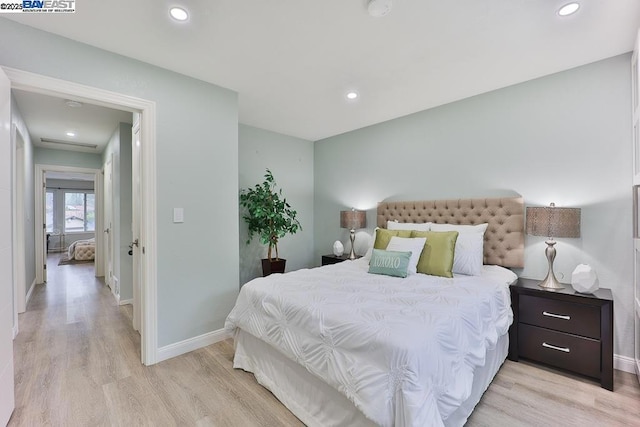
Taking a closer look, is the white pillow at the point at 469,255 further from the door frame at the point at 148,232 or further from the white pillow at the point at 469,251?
the door frame at the point at 148,232

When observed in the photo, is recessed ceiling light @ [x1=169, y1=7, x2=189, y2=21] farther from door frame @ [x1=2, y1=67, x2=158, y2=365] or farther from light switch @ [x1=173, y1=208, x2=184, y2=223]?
light switch @ [x1=173, y1=208, x2=184, y2=223]

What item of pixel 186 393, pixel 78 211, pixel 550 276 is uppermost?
pixel 78 211

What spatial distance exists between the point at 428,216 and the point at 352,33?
2.21 meters

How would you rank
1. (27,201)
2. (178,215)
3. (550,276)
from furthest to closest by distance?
(27,201) < (178,215) < (550,276)

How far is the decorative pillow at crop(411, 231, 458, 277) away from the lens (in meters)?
2.56

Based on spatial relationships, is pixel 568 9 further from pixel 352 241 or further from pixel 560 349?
pixel 352 241

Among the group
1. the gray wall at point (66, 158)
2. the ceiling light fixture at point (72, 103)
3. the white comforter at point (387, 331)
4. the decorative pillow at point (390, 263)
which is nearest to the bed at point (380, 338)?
the white comforter at point (387, 331)

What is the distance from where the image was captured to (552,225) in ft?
7.67

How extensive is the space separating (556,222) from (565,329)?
2.77 feet

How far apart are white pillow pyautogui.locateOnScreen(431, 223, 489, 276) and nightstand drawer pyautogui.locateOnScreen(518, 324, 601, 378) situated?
1.93ft

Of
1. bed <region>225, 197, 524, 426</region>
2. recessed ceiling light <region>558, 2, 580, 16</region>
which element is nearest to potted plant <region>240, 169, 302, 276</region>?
bed <region>225, 197, 524, 426</region>

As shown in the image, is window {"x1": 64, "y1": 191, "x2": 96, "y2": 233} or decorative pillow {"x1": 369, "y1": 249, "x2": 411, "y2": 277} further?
window {"x1": 64, "y1": 191, "x2": 96, "y2": 233}

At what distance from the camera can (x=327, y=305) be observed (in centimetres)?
178

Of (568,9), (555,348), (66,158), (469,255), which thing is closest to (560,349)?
(555,348)
